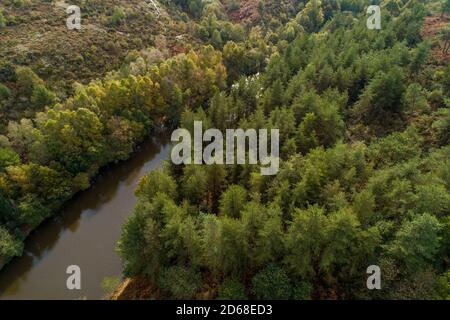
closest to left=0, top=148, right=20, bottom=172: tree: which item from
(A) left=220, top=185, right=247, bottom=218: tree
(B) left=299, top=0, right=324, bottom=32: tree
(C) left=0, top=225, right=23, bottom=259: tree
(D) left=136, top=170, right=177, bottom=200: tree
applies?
(C) left=0, top=225, right=23, bottom=259: tree

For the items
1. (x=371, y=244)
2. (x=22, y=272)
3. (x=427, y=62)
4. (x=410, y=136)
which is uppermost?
(x=427, y=62)

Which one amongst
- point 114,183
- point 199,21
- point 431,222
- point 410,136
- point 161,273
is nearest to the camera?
point 431,222

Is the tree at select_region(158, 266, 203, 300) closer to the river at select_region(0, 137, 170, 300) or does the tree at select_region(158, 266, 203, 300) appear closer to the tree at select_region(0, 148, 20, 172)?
the river at select_region(0, 137, 170, 300)

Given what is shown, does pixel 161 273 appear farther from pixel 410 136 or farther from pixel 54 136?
pixel 410 136

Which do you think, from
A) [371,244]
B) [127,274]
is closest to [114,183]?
[127,274]

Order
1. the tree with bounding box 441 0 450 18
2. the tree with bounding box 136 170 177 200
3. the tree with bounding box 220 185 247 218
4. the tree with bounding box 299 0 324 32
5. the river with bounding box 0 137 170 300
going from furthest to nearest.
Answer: the tree with bounding box 299 0 324 32, the tree with bounding box 441 0 450 18, the river with bounding box 0 137 170 300, the tree with bounding box 136 170 177 200, the tree with bounding box 220 185 247 218

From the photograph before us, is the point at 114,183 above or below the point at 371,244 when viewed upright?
above

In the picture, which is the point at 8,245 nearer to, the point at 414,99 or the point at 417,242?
the point at 417,242
